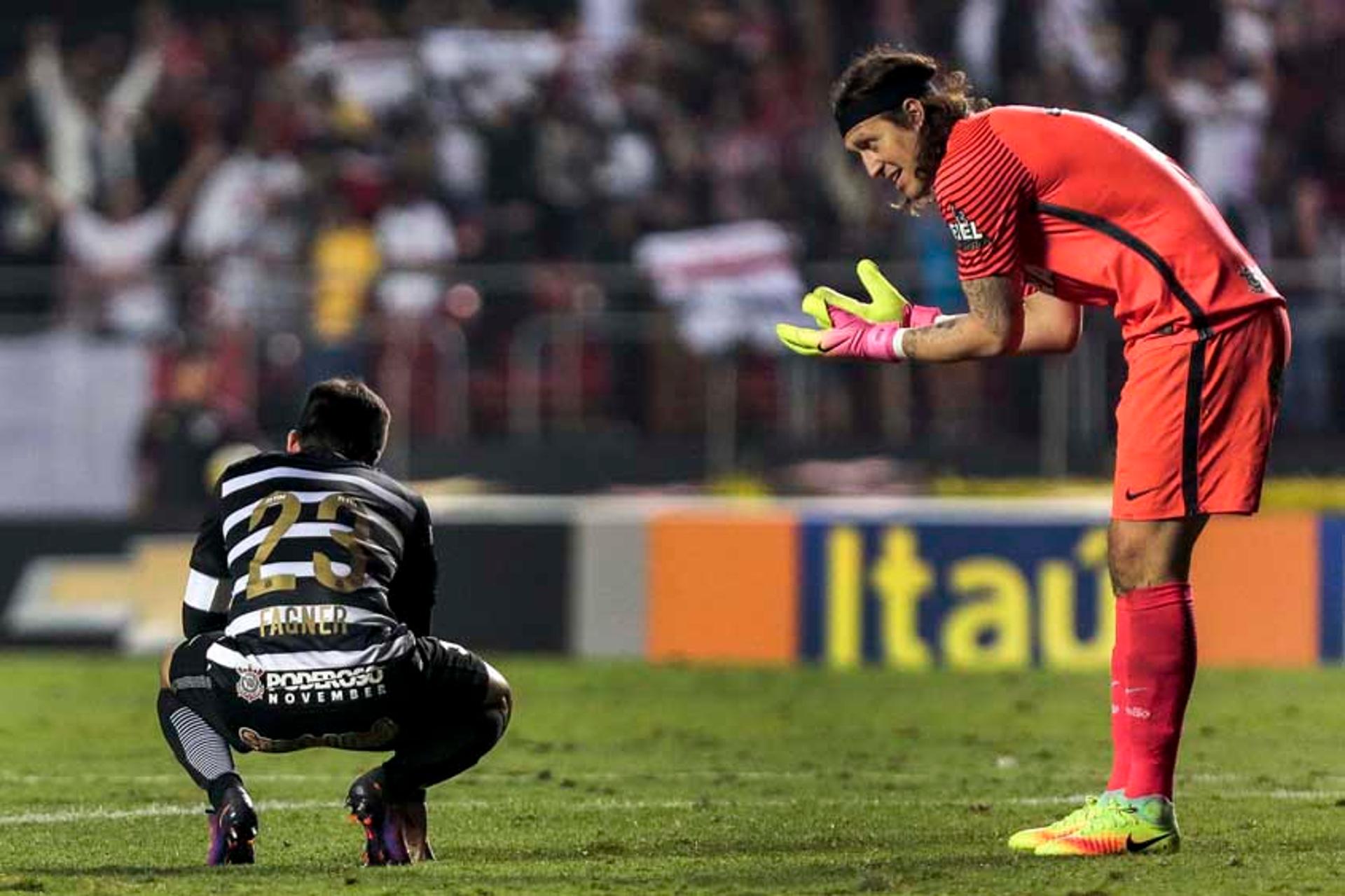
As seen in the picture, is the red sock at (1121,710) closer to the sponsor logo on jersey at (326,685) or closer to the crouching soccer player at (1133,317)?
the crouching soccer player at (1133,317)

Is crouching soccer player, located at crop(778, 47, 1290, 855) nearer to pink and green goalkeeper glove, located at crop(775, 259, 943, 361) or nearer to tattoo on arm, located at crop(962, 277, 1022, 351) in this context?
tattoo on arm, located at crop(962, 277, 1022, 351)

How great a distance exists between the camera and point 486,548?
48.3 feet

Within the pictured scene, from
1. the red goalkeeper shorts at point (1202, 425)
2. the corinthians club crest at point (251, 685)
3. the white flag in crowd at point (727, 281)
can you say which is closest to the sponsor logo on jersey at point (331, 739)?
the corinthians club crest at point (251, 685)

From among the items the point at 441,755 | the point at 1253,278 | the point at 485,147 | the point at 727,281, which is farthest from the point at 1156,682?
the point at 485,147

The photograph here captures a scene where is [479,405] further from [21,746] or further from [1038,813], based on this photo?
[1038,813]

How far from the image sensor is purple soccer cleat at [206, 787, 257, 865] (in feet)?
19.6

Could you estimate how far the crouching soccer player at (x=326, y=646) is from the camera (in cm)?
591

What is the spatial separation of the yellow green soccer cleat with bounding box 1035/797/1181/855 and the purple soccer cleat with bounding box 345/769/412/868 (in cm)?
154

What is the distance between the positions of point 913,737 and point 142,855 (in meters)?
4.30

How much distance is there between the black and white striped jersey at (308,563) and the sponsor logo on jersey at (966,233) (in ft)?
4.80

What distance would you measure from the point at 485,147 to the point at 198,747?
12160 mm

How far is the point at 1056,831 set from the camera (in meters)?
6.20

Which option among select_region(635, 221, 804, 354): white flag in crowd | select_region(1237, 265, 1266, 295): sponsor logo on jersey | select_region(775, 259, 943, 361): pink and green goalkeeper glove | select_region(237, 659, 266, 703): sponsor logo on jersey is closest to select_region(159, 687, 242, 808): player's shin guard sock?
select_region(237, 659, 266, 703): sponsor logo on jersey

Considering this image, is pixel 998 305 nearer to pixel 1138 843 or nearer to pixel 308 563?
pixel 1138 843
